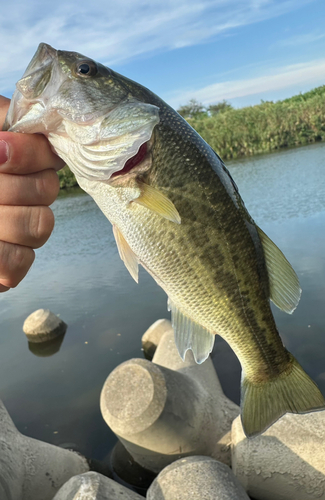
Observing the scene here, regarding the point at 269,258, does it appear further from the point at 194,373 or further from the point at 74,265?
the point at 74,265

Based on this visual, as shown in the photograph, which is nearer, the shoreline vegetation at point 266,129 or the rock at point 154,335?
the rock at point 154,335

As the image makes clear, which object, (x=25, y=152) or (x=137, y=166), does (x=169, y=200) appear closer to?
(x=137, y=166)

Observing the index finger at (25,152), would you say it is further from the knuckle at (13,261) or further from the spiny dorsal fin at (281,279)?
the spiny dorsal fin at (281,279)

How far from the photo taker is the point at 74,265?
41.5 feet

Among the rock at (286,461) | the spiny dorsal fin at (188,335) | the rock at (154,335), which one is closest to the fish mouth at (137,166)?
the spiny dorsal fin at (188,335)

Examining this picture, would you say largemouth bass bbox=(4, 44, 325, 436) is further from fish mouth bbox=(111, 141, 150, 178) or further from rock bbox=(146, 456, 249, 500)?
rock bbox=(146, 456, 249, 500)

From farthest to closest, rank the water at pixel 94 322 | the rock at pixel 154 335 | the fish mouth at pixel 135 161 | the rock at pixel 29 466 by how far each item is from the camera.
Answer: the rock at pixel 154 335, the water at pixel 94 322, the rock at pixel 29 466, the fish mouth at pixel 135 161

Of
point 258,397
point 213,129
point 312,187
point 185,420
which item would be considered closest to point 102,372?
point 185,420

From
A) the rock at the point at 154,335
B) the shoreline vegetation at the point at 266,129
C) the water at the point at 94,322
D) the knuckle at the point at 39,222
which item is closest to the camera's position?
the knuckle at the point at 39,222

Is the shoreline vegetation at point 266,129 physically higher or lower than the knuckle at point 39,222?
higher

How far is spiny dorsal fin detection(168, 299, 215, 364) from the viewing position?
1976mm

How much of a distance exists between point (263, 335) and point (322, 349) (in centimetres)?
449

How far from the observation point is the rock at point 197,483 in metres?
2.68

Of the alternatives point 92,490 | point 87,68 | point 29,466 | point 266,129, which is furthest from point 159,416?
point 266,129
